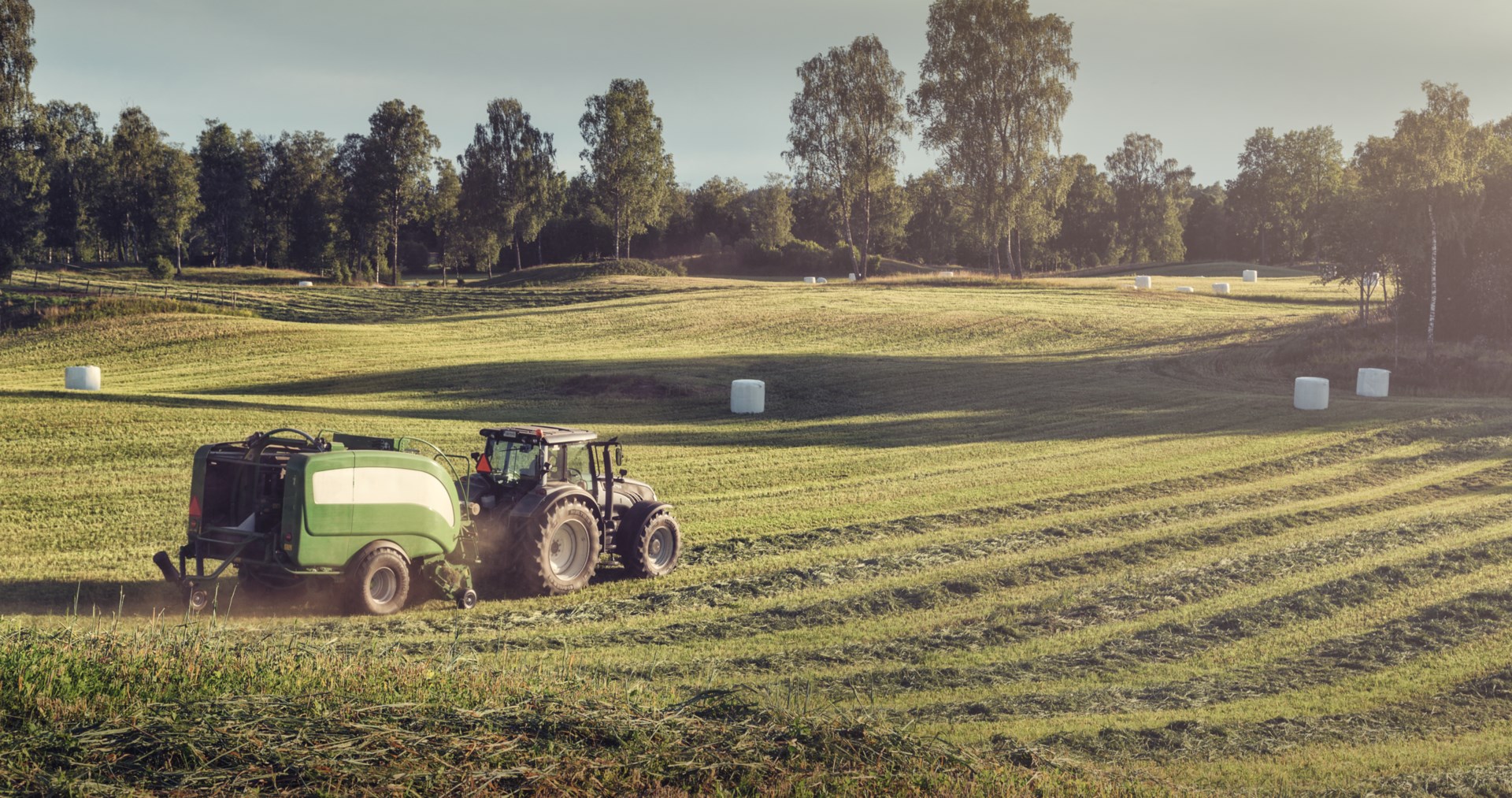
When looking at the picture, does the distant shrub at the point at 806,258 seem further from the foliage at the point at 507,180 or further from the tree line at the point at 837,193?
the foliage at the point at 507,180

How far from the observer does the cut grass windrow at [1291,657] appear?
9.89 meters

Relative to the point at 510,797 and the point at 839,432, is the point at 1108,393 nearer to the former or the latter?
the point at 839,432

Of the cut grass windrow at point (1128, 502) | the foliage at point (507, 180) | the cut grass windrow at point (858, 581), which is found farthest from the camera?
the foliage at point (507, 180)

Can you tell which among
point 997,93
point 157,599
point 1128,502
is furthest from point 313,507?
point 997,93

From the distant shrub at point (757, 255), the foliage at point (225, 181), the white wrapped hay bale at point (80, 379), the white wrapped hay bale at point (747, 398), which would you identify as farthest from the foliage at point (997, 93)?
the foliage at point (225, 181)

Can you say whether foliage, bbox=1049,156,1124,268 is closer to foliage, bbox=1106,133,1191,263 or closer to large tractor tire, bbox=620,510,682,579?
foliage, bbox=1106,133,1191,263

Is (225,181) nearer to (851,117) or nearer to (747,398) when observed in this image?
(851,117)

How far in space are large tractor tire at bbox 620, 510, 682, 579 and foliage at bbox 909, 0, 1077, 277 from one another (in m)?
56.1

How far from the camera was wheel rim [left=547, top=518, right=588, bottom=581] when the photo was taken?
13555 millimetres

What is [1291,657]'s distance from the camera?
1162cm

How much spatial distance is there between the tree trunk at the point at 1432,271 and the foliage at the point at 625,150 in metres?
54.3

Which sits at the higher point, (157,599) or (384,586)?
(384,586)

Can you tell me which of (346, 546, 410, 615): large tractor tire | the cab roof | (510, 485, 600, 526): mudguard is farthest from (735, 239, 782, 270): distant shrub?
(346, 546, 410, 615): large tractor tire

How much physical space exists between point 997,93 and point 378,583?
198 feet
